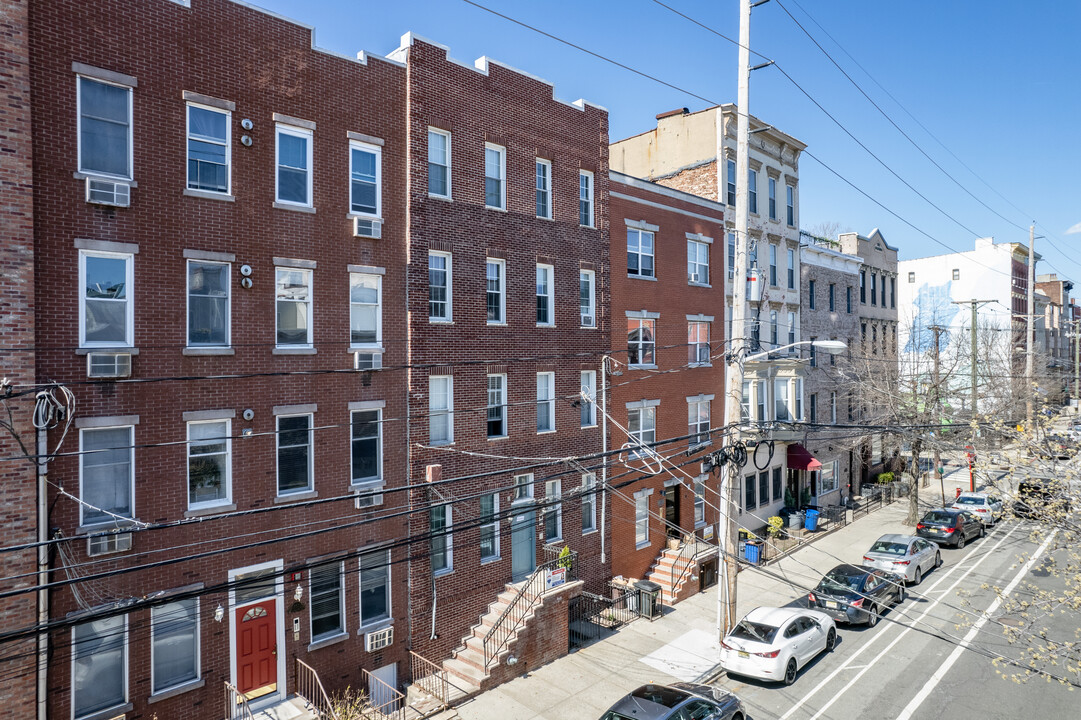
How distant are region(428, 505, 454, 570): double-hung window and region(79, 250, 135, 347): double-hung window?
8.36 metres

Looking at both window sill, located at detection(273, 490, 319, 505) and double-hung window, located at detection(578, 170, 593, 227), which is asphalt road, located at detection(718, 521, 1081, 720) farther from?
double-hung window, located at detection(578, 170, 593, 227)

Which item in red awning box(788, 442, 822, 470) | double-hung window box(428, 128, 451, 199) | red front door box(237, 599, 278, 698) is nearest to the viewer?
red front door box(237, 599, 278, 698)

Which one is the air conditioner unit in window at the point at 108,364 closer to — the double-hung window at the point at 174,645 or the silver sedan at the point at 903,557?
the double-hung window at the point at 174,645

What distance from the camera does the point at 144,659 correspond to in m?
13.4

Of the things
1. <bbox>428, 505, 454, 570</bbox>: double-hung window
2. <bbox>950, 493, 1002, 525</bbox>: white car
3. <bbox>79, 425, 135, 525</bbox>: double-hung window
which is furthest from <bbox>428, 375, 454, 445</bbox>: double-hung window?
<bbox>950, 493, 1002, 525</bbox>: white car

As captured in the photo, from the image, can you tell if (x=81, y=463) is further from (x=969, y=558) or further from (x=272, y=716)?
(x=969, y=558)

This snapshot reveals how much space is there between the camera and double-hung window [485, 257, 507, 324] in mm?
20000

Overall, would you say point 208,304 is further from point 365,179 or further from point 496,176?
point 496,176

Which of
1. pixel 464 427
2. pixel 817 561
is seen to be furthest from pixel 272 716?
pixel 817 561

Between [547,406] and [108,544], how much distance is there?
1222cm

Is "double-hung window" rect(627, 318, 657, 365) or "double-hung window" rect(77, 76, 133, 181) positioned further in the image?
"double-hung window" rect(627, 318, 657, 365)

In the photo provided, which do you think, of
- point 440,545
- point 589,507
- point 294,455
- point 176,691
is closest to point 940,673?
point 589,507

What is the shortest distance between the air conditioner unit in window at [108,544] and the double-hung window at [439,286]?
858cm

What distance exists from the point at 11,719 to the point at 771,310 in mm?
29766
